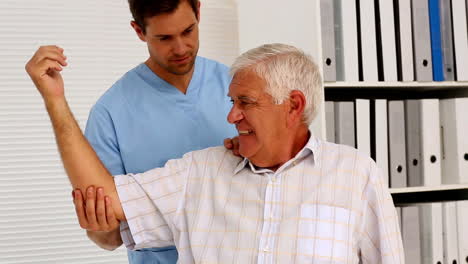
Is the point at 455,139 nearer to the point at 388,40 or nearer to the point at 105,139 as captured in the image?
the point at 388,40

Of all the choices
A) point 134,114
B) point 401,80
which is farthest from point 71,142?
point 401,80

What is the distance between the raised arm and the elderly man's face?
0.36 m

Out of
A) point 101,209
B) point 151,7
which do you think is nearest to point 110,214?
point 101,209

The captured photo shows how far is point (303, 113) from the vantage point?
1.75 meters

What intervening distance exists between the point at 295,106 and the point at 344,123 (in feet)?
2.57

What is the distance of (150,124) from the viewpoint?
6.12 feet

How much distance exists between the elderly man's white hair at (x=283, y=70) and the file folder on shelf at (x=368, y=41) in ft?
2.64

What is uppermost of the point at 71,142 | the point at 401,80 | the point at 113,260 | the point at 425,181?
the point at 401,80

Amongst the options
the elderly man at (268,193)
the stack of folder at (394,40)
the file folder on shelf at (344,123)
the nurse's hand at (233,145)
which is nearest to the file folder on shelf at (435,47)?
the stack of folder at (394,40)

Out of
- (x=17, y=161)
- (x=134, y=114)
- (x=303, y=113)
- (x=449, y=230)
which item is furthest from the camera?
(x=17, y=161)

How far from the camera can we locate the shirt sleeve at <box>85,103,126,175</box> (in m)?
1.82

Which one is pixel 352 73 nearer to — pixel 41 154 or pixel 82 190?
pixel 82 190

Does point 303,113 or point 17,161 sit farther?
point 17,161

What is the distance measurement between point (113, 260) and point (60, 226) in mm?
292
